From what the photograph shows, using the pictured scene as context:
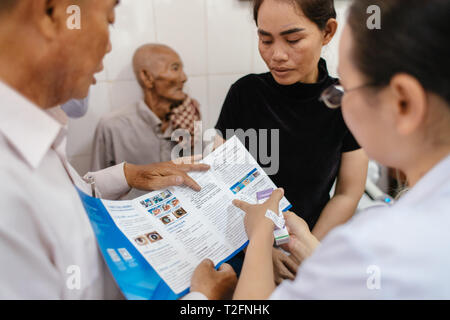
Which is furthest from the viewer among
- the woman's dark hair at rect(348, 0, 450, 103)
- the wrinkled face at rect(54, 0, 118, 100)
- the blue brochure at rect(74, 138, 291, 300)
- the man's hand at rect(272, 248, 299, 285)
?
the man's hand at rect(272, 248, 299, 285)

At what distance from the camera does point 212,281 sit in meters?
0.65

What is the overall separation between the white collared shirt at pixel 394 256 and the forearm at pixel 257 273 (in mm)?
144

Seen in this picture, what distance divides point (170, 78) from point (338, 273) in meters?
1.35

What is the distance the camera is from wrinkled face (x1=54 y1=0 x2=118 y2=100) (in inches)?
20.2

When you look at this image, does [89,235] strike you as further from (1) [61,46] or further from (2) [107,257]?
(1) [61,46]

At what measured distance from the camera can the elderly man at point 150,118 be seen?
5.13ft

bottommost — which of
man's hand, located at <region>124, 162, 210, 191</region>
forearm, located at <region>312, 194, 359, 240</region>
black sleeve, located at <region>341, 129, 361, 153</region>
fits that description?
forearm, located at <region>312, 194, 359, 240</region>

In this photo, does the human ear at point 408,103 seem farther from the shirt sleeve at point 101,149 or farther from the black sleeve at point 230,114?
the shirt sleeve at point 101,149

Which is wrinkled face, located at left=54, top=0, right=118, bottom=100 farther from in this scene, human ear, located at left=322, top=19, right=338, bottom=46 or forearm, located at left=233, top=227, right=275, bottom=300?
human ear, located at left=322, top=19, right=338, bottom=46

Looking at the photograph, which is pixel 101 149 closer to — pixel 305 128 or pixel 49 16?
pixel 305 128

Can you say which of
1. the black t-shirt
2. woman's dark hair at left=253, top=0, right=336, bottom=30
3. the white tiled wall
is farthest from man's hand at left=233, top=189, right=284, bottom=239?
the white tiled wall

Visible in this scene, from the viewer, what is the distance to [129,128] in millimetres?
1588

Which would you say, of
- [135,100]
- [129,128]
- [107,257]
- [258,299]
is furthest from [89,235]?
[135,100]

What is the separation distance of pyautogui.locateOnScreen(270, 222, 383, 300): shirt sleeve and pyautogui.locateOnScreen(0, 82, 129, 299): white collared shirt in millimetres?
369
